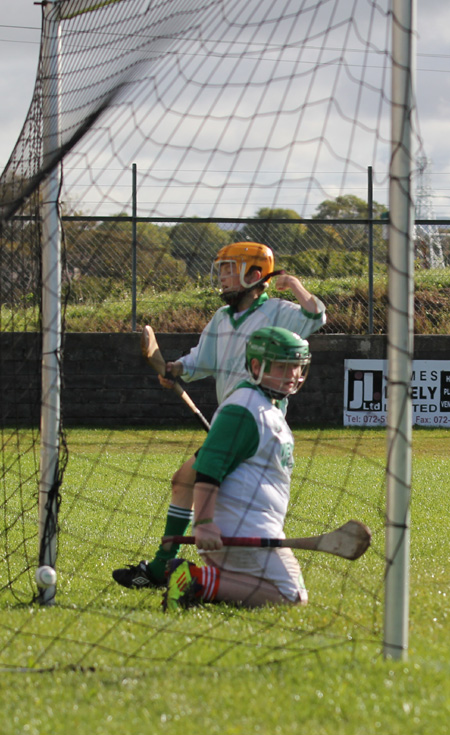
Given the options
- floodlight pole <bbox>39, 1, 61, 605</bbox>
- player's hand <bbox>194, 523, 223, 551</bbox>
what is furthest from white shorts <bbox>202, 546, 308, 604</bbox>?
floodlight pole <bbox>39, 1, 61, 605</bbox>

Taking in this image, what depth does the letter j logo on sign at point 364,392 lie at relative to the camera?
13867mm

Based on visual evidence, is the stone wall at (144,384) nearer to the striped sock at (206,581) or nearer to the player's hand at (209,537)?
the striped sock at (206,581)

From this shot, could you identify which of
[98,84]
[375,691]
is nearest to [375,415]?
[98,84]

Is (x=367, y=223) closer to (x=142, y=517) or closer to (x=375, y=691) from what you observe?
(x=142, y=517)

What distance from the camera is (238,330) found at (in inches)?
200

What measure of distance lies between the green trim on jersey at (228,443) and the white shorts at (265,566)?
41cm

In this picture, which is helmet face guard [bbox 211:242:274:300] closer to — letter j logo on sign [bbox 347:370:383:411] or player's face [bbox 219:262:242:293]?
player's face [bbox 219:262:242:293]

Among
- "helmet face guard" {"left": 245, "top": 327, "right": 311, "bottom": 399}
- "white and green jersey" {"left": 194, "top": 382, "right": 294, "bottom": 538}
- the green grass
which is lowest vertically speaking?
the green grass

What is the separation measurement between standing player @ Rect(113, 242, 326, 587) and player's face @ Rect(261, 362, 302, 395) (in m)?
0.46

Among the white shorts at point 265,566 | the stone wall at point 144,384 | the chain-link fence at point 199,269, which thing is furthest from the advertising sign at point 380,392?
the white shorts at point 265,566

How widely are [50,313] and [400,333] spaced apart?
1.92 meters

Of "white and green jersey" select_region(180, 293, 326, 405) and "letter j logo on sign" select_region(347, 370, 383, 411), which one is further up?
"white and green jersey" select_region(180, 293, 326, 405)

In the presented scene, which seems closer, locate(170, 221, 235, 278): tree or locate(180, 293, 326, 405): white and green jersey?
locate(180, 293, 326, 405): white and green jersey

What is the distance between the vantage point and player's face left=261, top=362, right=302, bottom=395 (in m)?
4.46
